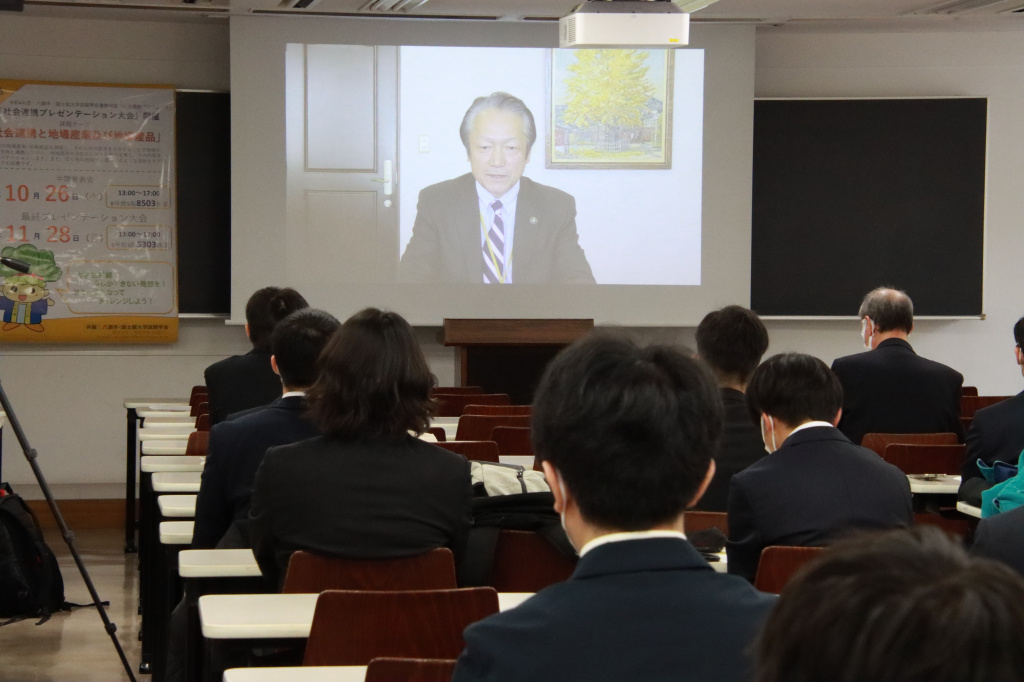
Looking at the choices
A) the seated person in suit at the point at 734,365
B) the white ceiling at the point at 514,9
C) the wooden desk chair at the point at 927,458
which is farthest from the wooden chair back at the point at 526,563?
the white ceiling at the point at 514,9

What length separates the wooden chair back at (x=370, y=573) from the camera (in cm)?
223

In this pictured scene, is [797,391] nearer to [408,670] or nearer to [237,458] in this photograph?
[237,458]

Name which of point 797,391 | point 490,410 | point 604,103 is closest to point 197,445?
point 490,410

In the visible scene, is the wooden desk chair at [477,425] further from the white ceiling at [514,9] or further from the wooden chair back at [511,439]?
the white ceiling at [514,9]

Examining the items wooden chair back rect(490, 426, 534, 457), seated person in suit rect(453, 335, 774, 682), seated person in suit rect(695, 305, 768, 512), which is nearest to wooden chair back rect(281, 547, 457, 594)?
seated person in suit rect(453, 335, 774, 682)

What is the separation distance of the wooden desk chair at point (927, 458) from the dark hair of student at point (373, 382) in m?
2.07

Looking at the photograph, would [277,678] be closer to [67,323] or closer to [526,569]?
[526,569]

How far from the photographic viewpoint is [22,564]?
14.5ft

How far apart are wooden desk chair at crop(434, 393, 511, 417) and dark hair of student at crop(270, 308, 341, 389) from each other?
2781 mm

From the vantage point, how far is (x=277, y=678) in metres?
1.78

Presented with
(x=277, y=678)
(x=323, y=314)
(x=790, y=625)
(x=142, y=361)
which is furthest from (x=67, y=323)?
(x=790, y=625)

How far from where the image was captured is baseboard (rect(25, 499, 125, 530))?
740cm

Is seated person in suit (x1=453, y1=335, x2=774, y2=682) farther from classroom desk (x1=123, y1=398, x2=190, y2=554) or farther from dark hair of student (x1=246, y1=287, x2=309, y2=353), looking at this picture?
classroom desk (x1=123, y1=398, x2=190, y2=554)

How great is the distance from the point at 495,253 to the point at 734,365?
4115mm
